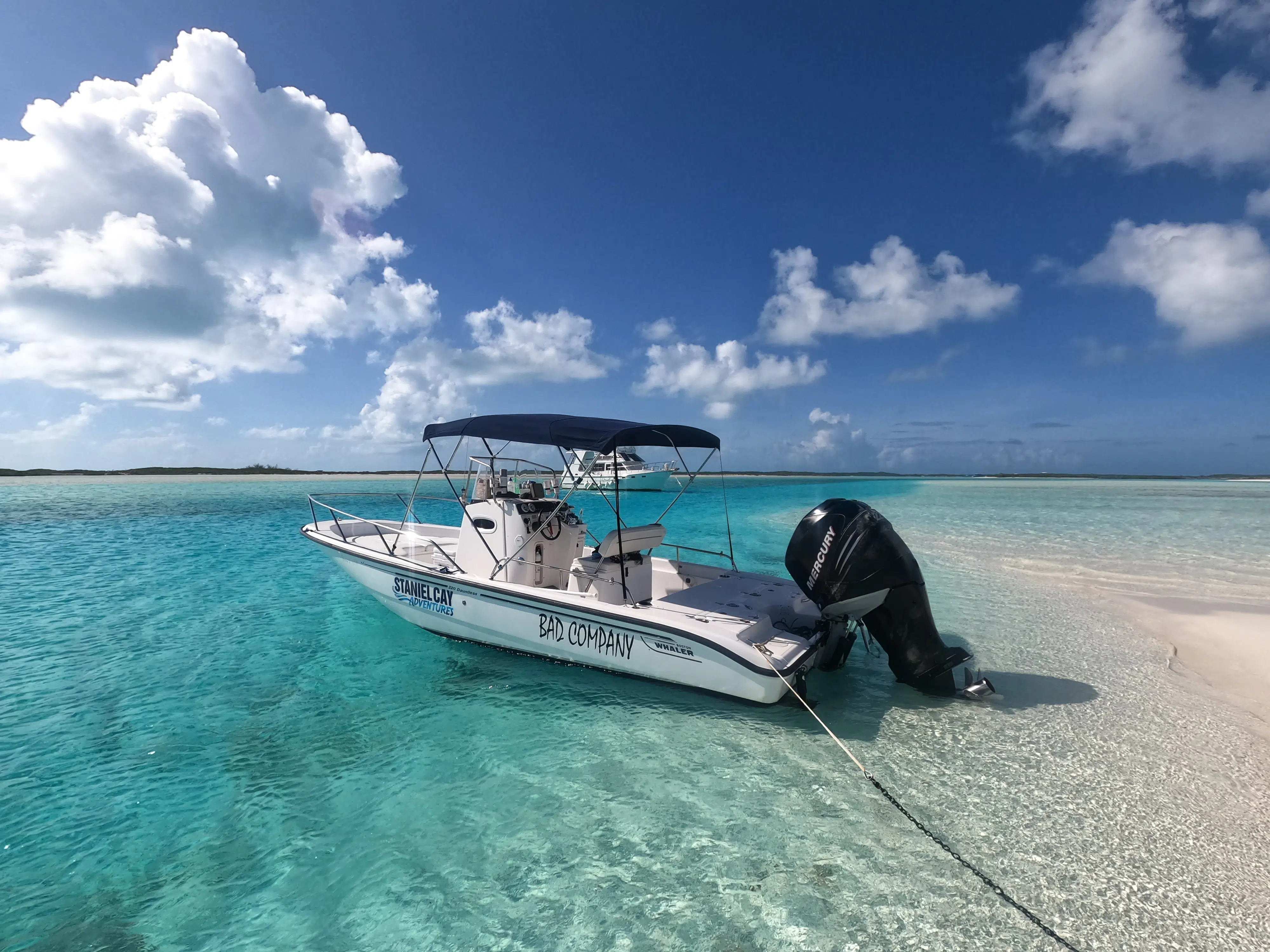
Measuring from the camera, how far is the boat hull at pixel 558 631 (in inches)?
225

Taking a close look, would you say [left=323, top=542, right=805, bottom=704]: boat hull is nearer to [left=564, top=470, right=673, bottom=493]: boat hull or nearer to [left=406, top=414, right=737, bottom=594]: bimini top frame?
[left=406, top=414, right=737, bottom=594]: bimini top frame

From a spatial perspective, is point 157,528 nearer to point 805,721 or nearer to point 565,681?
point 565,681

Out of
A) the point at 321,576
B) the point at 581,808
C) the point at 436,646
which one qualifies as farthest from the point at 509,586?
the point at 321,576

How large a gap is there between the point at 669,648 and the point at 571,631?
53.9 inches

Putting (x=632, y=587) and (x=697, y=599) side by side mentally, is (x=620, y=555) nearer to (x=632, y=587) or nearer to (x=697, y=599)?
(x=632, y=587)

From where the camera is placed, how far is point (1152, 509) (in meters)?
33.9

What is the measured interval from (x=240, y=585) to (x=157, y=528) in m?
16.4

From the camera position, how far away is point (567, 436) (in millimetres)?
6789

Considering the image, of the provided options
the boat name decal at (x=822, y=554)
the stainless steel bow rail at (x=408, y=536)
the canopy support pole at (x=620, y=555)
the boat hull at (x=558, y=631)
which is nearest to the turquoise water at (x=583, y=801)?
the boat hull at (x=558, y=631)

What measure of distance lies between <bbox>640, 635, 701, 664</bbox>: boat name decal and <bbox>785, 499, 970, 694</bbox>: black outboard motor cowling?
1405mm

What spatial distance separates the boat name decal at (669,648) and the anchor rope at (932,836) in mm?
689

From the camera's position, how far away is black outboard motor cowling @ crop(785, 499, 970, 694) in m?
5.70

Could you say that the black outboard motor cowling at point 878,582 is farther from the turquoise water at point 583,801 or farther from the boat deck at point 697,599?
the boat deck at point 697,599

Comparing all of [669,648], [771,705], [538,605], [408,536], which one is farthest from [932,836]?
[408,536]
